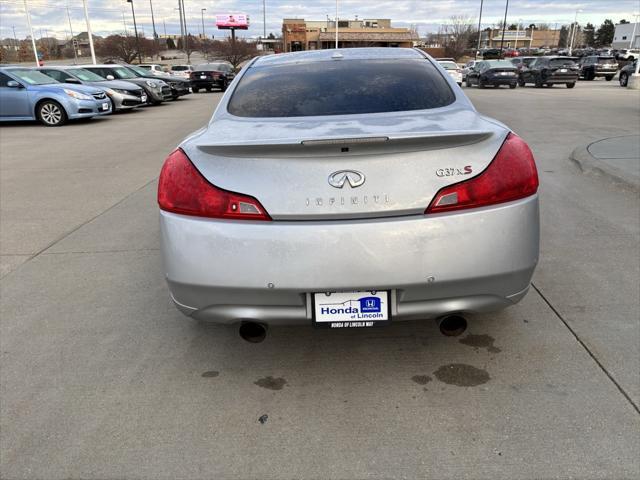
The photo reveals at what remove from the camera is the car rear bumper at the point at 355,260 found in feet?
7.86

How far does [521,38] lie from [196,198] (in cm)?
14022

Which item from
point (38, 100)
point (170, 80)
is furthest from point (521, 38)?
point (38, 100)

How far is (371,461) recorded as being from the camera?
7.55 ft

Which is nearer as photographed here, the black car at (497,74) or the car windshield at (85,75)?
the car windshield at (85,75)

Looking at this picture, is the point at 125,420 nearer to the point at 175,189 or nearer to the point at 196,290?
the point at 196,290

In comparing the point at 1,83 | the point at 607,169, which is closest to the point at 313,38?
the point at 1,83

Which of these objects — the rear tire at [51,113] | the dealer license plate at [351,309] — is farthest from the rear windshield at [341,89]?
the rear tire at [51,113]

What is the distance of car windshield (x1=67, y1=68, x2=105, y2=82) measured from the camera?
18.2m

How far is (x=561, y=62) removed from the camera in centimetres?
2705

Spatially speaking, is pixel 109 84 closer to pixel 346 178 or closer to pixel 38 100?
pixel 38 100

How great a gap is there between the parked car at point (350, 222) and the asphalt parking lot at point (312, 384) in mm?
458

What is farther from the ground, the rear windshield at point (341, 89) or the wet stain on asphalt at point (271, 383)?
the rear windshield at point (341, 89)

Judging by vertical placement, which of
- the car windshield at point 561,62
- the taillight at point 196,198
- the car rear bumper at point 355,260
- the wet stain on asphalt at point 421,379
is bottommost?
the wet stain on asphalt at point 421,379

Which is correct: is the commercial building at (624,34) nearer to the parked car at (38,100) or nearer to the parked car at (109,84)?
the parked car at (109,84)
